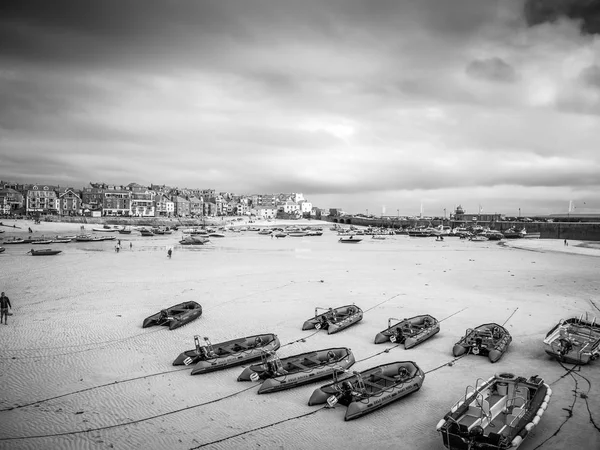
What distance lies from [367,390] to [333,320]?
21.6ft

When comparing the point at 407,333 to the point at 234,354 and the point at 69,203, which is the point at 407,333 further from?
the point at 69,203

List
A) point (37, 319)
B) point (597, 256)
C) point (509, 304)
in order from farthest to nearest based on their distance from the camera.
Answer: point (597, 256)
point (509, 304)
point (37, 319)

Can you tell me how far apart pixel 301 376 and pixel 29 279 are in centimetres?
2688

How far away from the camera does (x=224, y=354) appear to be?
47.2ft

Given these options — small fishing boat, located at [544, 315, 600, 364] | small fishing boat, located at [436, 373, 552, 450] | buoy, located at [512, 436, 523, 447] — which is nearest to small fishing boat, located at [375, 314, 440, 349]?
small fishing boat, located at [544, 315, 600, 364]

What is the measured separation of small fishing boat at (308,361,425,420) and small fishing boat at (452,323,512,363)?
3630mm

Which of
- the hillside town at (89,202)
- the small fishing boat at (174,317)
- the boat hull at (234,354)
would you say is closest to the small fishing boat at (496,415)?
the boat hull at (234,354)

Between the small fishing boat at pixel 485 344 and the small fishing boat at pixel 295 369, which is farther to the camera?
the small fishing boat at pixel 485 344

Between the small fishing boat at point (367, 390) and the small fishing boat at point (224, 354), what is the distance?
11.1ft

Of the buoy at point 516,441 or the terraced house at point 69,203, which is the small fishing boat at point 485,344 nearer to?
the buoy at point 516,441

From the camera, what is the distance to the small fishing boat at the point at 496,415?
868 cm

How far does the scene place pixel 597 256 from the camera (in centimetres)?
4834

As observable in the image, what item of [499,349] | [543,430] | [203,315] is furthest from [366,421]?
[203,315]

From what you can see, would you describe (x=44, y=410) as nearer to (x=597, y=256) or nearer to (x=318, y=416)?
(x=318, y=416)
